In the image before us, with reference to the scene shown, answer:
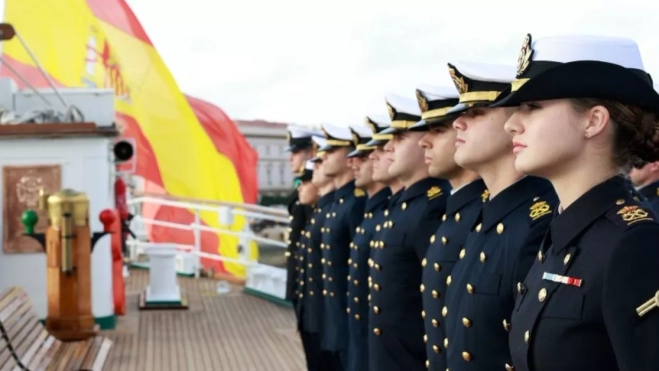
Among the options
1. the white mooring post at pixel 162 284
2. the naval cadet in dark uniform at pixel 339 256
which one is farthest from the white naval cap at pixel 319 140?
the white mooring post at pixel 162 284

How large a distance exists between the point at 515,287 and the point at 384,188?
2248 mm

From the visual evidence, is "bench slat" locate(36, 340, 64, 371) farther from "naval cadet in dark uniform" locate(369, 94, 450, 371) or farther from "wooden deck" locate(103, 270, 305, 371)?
"naval cadet in dark uniform" locate(369, 94, 450, 371)

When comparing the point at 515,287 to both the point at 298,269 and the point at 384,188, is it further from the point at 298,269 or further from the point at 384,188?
the point at 298,269

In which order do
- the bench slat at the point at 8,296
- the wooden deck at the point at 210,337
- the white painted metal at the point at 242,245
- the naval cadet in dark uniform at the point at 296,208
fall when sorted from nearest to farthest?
the bench slat at the point at 8,296, the wooden deck at the point at 210,337, the naval cadet in dark uniform at the point at 296,208, the white painted metal at the point at 242,245

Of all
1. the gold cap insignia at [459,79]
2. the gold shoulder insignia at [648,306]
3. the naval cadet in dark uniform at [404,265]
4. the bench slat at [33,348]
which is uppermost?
the gold cap insignia at [459,79]

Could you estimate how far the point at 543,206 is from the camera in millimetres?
2457

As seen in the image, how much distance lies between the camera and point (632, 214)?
5.71 ft

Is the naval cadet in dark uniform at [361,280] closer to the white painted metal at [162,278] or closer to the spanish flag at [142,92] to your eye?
the white painted metal at [162,278]

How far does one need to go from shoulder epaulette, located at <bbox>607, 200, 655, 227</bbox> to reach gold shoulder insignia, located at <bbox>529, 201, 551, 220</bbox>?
24.9 inches

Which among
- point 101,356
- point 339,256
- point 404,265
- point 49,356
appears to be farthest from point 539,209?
point 101,356

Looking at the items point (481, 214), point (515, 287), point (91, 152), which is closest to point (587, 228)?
point (515, 287)

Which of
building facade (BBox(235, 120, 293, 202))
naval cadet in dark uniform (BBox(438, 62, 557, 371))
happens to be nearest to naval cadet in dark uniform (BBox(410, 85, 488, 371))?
naval cadet in dark uniform (BBox(438, 62, 557, 371))

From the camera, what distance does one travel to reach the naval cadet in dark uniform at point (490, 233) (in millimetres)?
2408

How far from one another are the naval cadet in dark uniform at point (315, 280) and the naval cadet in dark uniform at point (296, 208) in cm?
60
